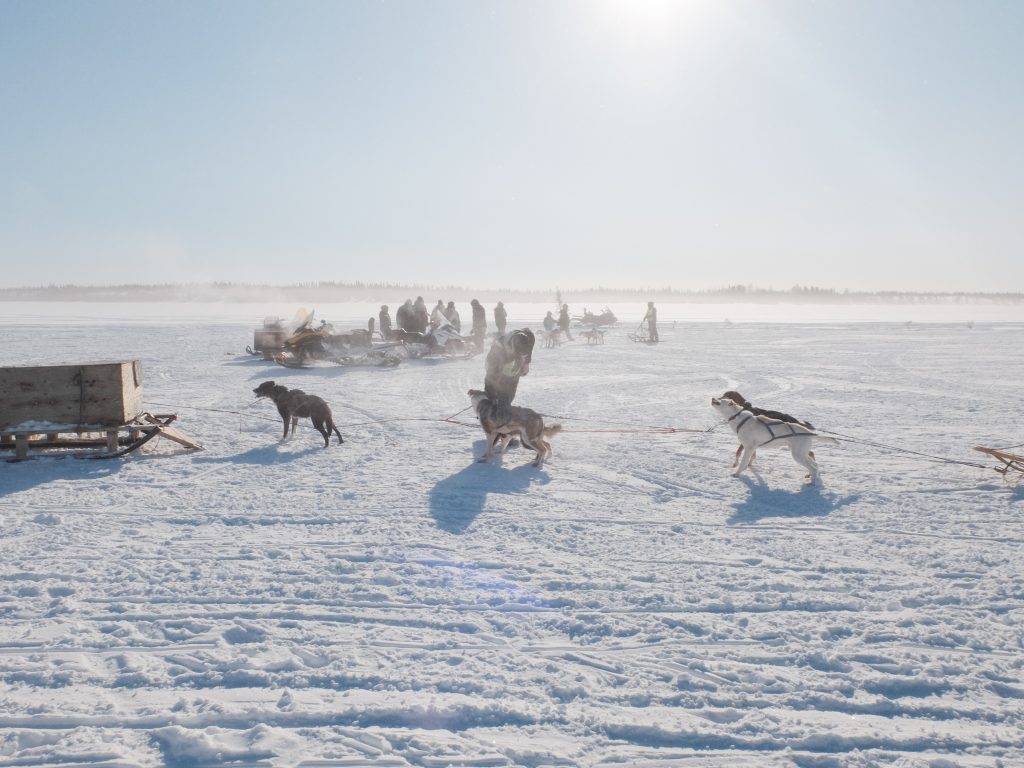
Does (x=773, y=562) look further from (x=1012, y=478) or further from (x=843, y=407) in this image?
(x=843, y=407)

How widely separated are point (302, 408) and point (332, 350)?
355 inches

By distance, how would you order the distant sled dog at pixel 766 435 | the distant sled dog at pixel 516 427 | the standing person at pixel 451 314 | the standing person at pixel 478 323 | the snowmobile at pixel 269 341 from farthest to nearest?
the standing person at pixel 451 314, the standing person at pixel 478 323, the snowmobile at pixel 269 341, the distant sled dog at pixel 516 427, the distant sled dog at pixel 766 435

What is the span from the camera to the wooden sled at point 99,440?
20.2 ft

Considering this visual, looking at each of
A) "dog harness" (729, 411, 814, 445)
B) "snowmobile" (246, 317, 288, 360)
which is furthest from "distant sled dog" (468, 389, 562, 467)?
"snowmobile" (246, 317, 288, 360)

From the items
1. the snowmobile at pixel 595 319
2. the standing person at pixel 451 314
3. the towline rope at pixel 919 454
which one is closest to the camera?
the towline rope at pixel 919 454

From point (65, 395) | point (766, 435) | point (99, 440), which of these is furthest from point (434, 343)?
point (766, 435)

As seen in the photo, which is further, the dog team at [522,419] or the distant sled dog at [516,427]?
the distant sled dog at [516,427]

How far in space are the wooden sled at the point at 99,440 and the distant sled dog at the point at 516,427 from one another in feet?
10.2

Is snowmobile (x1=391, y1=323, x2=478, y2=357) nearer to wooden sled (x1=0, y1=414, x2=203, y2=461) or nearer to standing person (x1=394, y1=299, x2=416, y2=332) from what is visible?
standing person (x1=394, y1=299, x2=416, y2=332)

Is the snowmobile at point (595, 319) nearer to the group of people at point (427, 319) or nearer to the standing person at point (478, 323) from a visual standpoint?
the group of people at point (427, 319)

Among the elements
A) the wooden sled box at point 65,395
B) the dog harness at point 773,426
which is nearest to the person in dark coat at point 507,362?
the dog harness at point 773,426

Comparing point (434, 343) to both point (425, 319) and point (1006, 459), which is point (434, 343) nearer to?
point (425, 319)

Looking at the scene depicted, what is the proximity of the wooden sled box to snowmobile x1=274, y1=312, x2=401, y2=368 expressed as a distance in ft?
30.1

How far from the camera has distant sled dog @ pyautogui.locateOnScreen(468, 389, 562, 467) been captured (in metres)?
6.41
